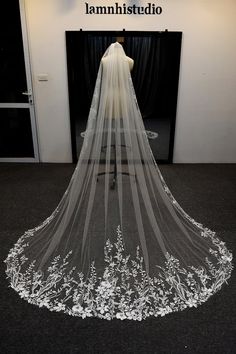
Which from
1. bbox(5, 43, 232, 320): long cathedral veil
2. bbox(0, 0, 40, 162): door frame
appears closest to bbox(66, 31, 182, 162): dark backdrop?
bbox(0, 0, 40, 162): door frame

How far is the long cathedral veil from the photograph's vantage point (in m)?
1.80

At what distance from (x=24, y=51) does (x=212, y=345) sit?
12.4 ft

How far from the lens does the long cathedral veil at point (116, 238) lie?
1.80 metres

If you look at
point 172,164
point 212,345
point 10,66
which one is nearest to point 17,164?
point 10,66

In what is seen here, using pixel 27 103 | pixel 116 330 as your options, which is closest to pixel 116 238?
pixel 116 330

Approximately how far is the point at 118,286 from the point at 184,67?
3.05m

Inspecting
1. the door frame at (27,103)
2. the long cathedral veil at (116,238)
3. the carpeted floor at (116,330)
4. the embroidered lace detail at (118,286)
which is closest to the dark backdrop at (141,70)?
the door frame at (27,103)

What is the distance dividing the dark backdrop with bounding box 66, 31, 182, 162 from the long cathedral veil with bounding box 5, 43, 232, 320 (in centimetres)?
148

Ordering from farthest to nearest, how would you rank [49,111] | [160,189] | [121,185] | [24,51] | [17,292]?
[49,111] → [24,51] → [160,189] → [121,185] → [17,292]

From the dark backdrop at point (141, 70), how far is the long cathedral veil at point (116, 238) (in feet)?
4.87

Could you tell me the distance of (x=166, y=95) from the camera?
12.5 feet

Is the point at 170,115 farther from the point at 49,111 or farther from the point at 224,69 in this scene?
the point at 49,111

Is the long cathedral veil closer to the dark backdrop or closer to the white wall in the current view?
the dark backdrop

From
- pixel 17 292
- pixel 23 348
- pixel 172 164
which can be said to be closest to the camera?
pixel 23 348
